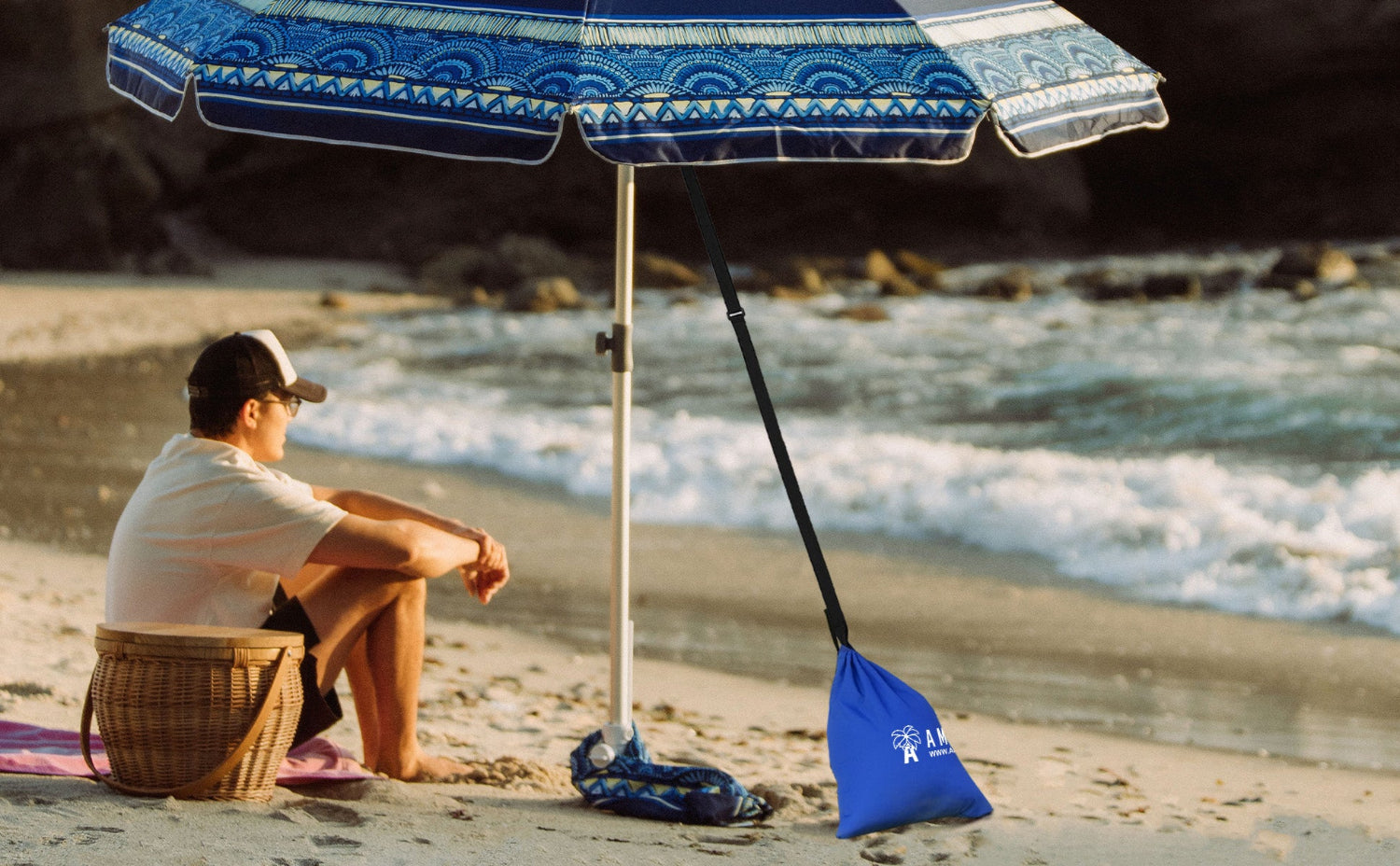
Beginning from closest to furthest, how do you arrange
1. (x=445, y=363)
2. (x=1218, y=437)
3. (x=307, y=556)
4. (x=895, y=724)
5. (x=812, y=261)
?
(x=307, y=556) < (x=895, y=724) < (x=1218, y=437) < (x=445, y=363) < (x=812, y=261)

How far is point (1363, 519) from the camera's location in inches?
277

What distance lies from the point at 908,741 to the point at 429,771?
1034 millimetres

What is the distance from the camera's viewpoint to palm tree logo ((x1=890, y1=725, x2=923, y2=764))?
9.75 feet

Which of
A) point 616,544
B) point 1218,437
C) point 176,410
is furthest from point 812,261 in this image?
point 616,544

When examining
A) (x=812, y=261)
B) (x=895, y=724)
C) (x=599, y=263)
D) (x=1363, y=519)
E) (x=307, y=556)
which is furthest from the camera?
(x=599, y=263)

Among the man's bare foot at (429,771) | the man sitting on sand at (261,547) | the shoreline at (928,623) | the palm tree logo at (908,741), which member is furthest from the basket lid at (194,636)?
the shoreline at (928,623)

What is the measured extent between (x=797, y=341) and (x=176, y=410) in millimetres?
7356

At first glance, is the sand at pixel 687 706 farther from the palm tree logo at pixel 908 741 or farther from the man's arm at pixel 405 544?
the man's arm at pixel 405 544

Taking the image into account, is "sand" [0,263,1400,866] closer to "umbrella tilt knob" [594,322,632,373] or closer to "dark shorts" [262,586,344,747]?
"dark shorts" [262,586,344,747]

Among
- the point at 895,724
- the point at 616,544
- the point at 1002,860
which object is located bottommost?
the point at 1002,860

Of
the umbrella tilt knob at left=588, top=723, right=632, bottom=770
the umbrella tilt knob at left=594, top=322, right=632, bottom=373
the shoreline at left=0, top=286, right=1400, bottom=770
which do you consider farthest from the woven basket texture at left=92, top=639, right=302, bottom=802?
the shoreline at left=0, top=286, right=1400, bottom=770

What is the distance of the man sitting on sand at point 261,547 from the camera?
2779 millimetres

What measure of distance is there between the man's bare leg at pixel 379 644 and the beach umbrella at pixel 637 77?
0.92 metres

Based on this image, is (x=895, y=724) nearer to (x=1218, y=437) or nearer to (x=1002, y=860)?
(x=1002, y=860)
